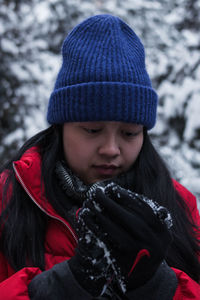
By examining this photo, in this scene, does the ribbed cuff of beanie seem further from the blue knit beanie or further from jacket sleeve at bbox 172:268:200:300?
jacket sleeve at bbox 172:268:200:300

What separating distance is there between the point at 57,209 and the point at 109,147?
344 millimetres

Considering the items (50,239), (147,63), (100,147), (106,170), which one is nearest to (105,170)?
(106,170)

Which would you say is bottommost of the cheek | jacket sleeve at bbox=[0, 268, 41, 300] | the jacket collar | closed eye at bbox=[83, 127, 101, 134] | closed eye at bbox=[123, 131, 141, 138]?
jacket sleeve at bbox=[0, 268, 41, 300]

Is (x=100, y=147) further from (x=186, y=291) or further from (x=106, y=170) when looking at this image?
(x=186, y=291)

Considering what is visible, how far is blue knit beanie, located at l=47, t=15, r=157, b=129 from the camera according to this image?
1274 millimetres

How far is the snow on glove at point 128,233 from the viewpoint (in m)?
1.01

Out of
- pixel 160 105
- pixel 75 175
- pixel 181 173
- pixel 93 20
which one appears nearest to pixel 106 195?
pixel 75 175

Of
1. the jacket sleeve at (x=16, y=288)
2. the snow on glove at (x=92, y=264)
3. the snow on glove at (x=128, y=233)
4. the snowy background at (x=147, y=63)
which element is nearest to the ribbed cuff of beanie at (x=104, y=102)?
the snow on glove at (x=128, y=233)

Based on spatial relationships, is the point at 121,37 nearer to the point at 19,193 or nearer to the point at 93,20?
the point at 93,20

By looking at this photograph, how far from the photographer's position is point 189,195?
1.68 metres

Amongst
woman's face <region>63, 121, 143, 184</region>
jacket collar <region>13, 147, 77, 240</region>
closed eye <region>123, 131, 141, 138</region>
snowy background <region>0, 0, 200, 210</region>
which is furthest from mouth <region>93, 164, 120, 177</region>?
snowy background <region>0, 0, 200, 210</region>

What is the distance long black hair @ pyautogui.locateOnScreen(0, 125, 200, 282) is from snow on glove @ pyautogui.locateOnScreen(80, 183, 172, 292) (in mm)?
343

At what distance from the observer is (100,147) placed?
1292 millimetres

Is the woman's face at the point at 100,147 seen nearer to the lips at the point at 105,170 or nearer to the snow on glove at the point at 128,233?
the lips at the point at 105,170
